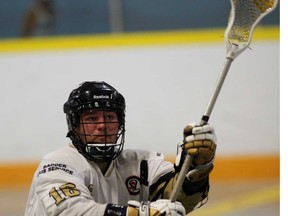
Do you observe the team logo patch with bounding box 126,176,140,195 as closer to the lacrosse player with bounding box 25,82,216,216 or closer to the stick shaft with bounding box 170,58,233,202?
the lacrosse player with bounding box 25,82,216,216

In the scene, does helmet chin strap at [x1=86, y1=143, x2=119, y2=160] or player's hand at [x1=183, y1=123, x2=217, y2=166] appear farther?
helmet chin strap at [x1=86, y1=143, x2=119, y2=160]

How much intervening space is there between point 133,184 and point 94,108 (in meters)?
0.34

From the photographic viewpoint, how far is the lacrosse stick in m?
2.72

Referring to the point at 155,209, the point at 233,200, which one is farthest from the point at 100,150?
the point at 233,200

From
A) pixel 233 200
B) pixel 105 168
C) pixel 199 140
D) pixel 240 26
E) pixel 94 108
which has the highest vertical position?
pixel 240 26

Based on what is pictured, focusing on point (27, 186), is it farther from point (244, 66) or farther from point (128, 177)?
point (128, 177)

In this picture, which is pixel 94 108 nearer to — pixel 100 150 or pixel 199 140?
pixel 100 150

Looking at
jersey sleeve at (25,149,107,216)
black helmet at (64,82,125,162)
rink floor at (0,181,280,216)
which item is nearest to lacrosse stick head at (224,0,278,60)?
black helmet at (64,82,125,162)

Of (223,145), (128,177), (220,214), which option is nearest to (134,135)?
(223,145)

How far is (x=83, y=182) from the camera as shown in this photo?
2.75 meters

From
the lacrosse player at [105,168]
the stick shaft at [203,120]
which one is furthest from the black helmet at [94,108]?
the stick shaft at [203,120]

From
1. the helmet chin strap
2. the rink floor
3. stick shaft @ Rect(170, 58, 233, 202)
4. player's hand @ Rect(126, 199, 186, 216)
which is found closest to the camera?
player's hand @ Rect(126, 199, 186, 216)

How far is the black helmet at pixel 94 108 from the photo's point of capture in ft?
9.22

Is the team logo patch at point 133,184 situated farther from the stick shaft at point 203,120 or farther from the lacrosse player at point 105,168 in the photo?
the stick shaft at point 203,120
